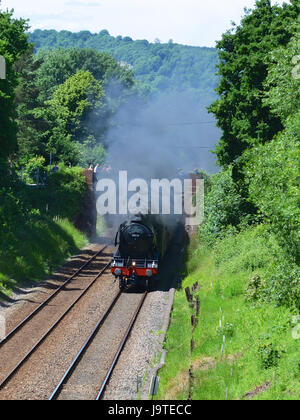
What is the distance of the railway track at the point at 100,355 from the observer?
53.9 feet

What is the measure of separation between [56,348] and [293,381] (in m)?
8.77

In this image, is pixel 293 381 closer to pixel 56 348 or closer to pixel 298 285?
pixel 298 285

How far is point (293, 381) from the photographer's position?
13.7m

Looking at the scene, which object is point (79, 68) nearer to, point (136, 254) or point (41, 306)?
point (136, 254)

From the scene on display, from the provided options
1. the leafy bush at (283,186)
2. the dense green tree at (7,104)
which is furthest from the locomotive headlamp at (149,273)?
the dense green tree at (7,104)

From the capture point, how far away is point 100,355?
19391mm

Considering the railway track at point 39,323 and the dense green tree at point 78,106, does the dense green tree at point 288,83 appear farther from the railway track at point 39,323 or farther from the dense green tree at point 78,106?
the dense green tree at point 78,106

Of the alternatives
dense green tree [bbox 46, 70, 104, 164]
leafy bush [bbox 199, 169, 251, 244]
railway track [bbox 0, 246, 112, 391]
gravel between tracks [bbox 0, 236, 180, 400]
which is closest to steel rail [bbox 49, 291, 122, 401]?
gravel between tracks [bbox 0, 236, 180, 400]

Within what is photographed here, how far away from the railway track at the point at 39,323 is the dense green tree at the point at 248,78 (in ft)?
31.8

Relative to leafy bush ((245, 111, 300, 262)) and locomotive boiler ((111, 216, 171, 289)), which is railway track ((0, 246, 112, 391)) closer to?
locomotive boiler ((111, 216, 171, 289))

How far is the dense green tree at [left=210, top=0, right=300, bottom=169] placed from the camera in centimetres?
2945

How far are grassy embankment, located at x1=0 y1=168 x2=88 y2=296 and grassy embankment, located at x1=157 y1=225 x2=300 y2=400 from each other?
790cm

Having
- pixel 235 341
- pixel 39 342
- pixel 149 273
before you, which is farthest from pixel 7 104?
pixel 235 341

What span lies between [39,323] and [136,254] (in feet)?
21.4
